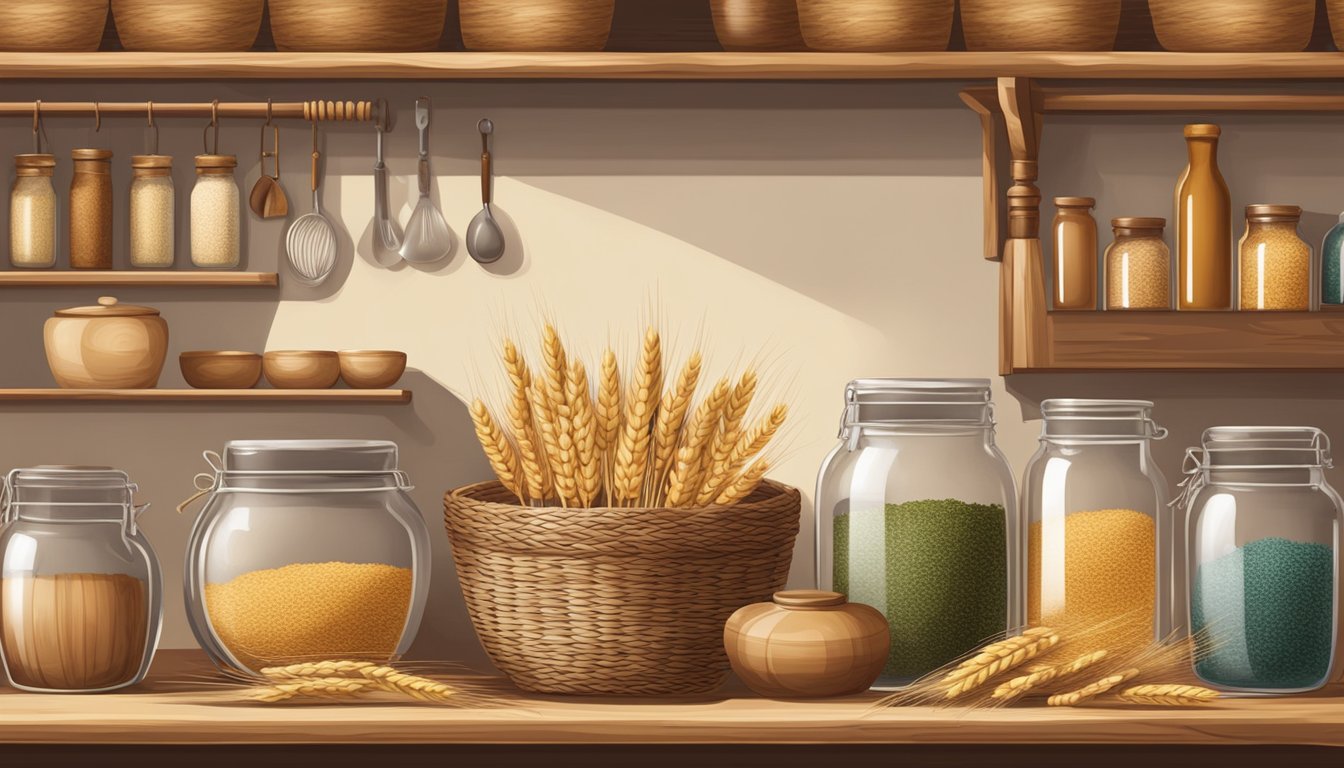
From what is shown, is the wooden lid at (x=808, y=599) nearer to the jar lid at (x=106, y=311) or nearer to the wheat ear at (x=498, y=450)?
the wheat ear at (x=498, y=450)

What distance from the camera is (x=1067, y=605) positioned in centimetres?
151

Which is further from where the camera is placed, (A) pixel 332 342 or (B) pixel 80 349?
(A) pixel 332 342

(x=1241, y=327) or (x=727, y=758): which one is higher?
(x=1241, y=327)

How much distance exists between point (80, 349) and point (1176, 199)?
1.40 meters

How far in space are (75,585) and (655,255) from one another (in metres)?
0.82

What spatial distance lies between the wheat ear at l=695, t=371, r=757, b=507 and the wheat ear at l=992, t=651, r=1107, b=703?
358mm

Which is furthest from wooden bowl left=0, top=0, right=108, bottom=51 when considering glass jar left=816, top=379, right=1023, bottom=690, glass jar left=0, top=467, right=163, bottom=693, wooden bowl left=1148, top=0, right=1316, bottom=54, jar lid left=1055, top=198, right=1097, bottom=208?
wooden bowl left=1148, top=0, right=1316, bottom=54

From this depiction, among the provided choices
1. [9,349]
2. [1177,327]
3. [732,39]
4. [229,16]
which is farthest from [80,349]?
[1177,327]

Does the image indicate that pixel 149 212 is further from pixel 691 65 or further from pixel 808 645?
pixel 808 645

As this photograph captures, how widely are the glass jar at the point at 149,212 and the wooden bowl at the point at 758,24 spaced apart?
0.74 m

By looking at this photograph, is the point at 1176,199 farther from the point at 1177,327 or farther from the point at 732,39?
the point at 732,39

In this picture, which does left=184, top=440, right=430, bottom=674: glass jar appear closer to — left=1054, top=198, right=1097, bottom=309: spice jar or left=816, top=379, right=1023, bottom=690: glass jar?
left=816, top=379, right=1023, bottom=690: glass jar

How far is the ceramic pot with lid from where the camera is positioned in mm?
1729

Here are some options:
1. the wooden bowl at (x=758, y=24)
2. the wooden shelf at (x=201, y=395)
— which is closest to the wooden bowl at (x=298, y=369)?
the wooden shelf at (x=201, y=395)
